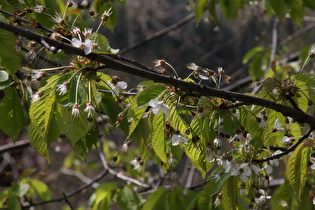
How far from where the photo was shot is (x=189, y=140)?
4.91 feet

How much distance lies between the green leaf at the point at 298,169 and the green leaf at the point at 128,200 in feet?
3.76

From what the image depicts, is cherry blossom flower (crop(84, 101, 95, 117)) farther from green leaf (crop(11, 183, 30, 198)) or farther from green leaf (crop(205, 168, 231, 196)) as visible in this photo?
green leaf (crop(11, 183, 30, 198))

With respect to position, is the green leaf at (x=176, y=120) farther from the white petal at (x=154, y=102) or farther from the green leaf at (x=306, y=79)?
the green leaf at (x=306, y=79)

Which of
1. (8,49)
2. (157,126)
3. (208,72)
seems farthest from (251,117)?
(8,49)

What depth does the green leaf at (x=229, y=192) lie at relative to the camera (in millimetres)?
1521

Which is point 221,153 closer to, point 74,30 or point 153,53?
point 74,30

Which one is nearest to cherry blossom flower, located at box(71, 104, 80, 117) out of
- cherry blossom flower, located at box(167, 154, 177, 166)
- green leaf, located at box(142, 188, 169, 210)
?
cherry blossom flower, located at box(167, 154, 177, 166)

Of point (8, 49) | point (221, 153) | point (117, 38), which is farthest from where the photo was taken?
point (117, 38)

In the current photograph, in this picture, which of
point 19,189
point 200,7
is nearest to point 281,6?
point 200,7

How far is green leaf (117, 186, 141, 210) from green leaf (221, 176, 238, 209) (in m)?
1.10

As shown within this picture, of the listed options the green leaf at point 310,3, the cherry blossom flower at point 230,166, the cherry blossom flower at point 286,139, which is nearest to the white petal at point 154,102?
the cherry blossom flower at point 230,166

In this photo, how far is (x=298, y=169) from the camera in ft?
5.36

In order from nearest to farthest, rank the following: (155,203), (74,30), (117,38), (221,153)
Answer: (74,30) < (221,153) < (155,203) < (117,38)

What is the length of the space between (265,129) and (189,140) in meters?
0.30
